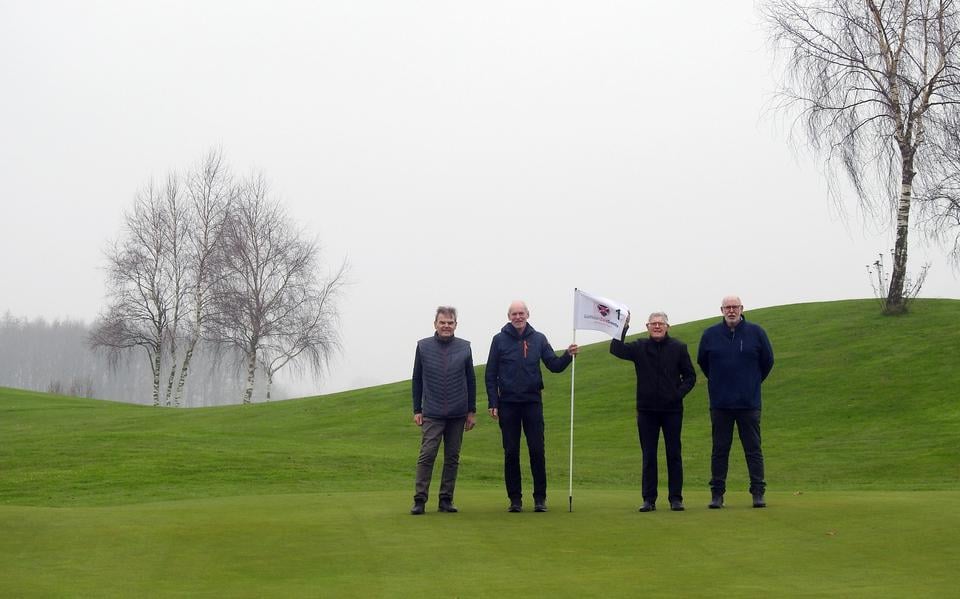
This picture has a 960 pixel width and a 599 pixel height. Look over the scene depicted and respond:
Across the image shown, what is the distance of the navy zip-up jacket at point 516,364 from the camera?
12.8 meters

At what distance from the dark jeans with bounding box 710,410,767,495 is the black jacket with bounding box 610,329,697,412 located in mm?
528

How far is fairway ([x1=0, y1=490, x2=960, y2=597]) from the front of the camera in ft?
26.9

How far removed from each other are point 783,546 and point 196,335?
175 ft

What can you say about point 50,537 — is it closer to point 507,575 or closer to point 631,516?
point 507,575

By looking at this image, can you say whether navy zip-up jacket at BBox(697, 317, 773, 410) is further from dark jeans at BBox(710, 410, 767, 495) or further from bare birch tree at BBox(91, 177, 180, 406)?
bare birch tree at BBox(91, 177, 180, 406)

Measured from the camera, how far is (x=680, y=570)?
873cm

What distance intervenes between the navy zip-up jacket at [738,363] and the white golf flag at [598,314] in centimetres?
103

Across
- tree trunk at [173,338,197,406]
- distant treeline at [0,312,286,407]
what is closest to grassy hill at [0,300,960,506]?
tree trunk at [173,338,197,406]

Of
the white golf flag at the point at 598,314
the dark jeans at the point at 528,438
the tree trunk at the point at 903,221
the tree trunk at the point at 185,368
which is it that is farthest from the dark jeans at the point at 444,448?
the tree trunk at the point at 185,368

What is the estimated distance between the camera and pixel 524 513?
1266 cm

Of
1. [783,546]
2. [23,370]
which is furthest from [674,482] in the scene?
[23,370]

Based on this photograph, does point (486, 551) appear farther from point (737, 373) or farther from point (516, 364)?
point (737, 373)

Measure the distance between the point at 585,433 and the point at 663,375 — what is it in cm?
1721

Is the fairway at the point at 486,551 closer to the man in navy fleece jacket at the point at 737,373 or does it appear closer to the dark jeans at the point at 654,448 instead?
the dark jeans at the point at 654,448
